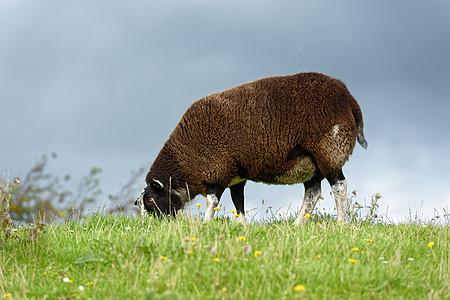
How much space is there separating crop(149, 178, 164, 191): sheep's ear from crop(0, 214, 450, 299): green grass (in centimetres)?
263

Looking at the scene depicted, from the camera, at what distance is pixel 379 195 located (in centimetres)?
837

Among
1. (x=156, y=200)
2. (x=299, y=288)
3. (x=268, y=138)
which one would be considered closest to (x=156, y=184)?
(x=156, y=200)

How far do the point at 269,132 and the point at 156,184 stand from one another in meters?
2.40

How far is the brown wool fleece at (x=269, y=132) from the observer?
7922 mm

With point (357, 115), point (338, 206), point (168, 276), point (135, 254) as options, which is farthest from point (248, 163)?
point (168, 276)

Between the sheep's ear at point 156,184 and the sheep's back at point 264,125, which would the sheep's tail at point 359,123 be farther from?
the sheep's ear at point 156,184

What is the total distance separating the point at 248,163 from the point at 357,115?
7.61 ft

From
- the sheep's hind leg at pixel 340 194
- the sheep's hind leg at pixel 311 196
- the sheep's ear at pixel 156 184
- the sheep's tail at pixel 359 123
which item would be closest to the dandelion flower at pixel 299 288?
the sheep's hind leg at pixel 340 194

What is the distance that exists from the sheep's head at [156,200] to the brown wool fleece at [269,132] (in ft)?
1.86

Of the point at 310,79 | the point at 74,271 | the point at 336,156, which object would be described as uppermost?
the point at 310,79

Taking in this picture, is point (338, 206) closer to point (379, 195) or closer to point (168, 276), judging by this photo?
point (379, 195)

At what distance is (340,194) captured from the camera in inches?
322

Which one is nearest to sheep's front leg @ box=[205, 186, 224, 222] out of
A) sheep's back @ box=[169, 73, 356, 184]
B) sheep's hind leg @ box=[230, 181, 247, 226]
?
sheep's back @ box=[169, 73, 356, 184]

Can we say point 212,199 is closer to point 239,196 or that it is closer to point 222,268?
point 239,196
